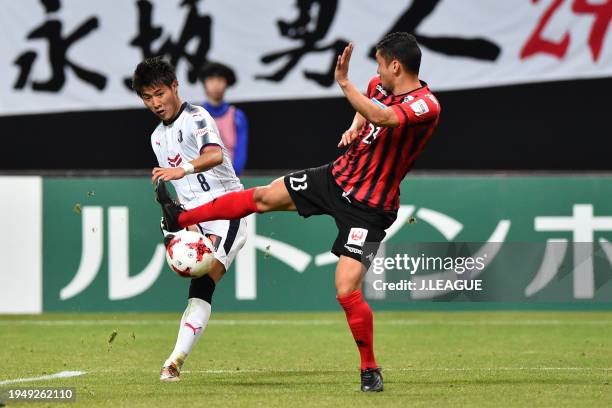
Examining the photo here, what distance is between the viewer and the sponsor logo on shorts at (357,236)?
6633 millimetres

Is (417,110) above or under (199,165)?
above

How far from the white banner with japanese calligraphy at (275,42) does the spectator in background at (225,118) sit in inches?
32.0

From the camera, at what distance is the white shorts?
7.29 meters

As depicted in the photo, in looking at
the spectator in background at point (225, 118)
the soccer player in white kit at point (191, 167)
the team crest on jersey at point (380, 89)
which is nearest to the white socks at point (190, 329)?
the soccer player in white kit at point (191, 167)

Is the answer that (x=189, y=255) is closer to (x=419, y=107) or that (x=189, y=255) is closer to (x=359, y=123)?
(x=359, y=123)

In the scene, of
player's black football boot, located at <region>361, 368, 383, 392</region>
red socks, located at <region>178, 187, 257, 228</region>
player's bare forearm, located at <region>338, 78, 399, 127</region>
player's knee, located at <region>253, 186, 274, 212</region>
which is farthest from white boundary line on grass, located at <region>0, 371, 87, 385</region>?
player's bare forearm, located at <region>338, 78, 399, 127</region>

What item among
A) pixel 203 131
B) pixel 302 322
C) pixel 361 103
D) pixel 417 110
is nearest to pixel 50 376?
pixel 203 131

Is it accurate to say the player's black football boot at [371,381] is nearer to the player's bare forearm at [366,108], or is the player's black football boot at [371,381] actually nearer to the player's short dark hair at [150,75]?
the player's bare forearm at [366,108]

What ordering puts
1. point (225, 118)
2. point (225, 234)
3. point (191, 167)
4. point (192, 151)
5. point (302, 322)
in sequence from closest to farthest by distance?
point (191, 167) < point (192, 151) < point (225, 234) < point (302, 322) < point (225, 118)

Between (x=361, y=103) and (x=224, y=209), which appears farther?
(x=224, y=209)

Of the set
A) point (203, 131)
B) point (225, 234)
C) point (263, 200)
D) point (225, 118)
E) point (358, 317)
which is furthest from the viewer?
point (225, 118)

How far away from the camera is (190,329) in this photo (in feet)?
23.3

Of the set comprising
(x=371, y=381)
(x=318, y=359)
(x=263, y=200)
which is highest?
(x=263, y=200)

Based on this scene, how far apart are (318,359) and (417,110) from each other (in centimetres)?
213
